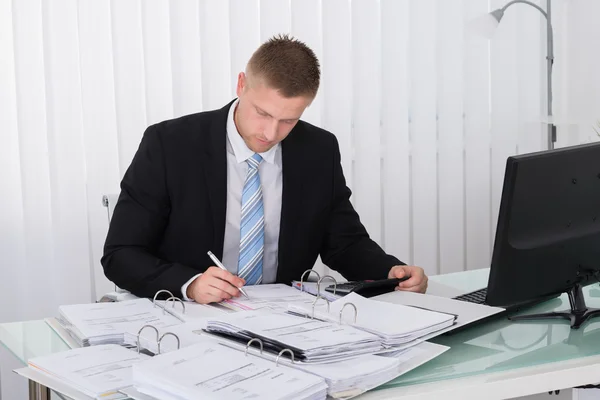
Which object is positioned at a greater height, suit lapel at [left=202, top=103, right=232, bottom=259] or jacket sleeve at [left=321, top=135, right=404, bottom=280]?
suit lapel at [left=202, top=103, right=232, bottom=259]

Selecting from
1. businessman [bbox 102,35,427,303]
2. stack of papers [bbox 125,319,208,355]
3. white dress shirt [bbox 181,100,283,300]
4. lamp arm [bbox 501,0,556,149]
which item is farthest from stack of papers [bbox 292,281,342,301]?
lamp arm [bbox 501,0,556,149]

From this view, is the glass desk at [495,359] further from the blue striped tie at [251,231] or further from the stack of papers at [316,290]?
the blue striped tie at [251,231]

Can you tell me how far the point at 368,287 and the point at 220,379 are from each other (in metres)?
0.74

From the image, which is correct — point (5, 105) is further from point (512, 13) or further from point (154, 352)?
point (512, 13)

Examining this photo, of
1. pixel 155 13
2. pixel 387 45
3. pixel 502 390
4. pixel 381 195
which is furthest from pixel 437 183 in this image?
pixel 502 390

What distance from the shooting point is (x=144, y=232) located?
2107 millimetres

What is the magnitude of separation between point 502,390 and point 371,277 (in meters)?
0.82

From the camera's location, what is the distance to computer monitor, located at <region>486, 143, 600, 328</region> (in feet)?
5.18

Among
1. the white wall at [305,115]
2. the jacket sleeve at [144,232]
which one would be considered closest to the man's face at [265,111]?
the jacket sleeve at [144,232]

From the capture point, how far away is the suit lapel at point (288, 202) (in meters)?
2.25

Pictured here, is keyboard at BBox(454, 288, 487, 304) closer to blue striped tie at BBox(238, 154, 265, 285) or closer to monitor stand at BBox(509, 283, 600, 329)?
monitor stand at BBox(509, 283, 600, 329)

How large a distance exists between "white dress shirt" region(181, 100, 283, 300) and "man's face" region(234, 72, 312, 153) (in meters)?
0.10

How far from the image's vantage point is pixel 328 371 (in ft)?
4.27

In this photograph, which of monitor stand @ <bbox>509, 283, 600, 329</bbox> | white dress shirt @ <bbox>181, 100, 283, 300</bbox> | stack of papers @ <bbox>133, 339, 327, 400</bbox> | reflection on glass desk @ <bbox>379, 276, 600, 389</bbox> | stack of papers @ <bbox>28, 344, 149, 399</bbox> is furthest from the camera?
white dress shirt @ <bbox>181, 100, 283, 300</bbox>
